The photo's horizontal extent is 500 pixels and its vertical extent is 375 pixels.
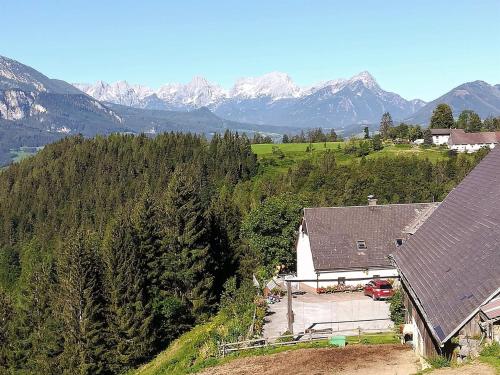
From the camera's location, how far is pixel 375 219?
4928 centimetres

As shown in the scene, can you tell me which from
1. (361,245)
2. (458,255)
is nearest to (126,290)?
(361,245)

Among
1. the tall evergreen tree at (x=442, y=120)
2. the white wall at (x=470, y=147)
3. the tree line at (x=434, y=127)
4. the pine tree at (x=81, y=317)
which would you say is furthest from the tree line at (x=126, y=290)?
the tall evergreen tree at (x=442, y=120)

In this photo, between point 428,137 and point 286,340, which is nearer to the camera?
point 286,340

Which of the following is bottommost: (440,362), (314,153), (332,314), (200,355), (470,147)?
(200,355)

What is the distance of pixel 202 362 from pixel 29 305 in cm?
2765

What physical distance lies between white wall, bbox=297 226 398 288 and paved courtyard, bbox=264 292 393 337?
2.29 m

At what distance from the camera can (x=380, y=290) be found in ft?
128

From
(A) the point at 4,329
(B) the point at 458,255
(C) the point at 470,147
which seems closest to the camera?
(B) the point at 458,255

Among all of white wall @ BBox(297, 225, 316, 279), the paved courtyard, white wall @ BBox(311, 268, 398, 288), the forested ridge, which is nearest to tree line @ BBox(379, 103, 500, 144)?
the forested ridge

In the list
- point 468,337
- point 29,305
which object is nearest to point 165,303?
point 29,305

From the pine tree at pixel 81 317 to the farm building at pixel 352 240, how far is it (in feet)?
58.1

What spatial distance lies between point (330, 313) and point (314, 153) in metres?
111

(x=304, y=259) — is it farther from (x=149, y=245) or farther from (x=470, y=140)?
(x=470, y=140)

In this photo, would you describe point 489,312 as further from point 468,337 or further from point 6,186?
point 6,186
